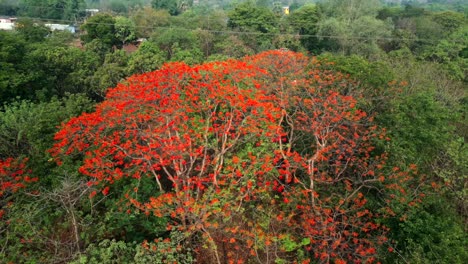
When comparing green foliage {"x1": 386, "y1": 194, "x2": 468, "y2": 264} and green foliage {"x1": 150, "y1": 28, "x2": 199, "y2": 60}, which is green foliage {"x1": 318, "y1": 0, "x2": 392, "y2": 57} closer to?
green foliage {"x1": 150, "y1": 28, "x2": 199, "y2": 60}

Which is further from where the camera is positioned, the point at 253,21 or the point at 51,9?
the point at 51,9

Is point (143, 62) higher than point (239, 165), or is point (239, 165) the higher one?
point (143, 62)

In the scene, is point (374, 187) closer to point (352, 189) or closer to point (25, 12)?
point (352, 189)

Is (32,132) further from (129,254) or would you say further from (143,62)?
(143,62)

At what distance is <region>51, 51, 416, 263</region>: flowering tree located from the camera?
6.98 meters

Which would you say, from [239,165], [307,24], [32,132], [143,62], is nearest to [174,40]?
[143,62]

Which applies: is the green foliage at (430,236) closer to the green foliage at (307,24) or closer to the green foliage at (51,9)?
the green foliage at (307,24)

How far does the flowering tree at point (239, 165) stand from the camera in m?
6.98

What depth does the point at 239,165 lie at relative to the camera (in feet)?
24.9

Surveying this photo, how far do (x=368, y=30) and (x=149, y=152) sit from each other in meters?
23.7

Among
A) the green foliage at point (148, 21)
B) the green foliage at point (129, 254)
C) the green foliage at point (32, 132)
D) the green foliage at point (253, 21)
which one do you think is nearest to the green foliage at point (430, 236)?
the green foliage at point (129, 254)

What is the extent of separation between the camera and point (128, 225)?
692 cm

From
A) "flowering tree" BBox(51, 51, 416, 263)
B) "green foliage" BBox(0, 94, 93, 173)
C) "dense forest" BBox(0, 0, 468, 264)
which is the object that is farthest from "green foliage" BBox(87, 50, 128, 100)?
"flowering tree" BBox(51, 51, 416, 263)

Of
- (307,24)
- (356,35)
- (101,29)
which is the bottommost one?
(356,35)
